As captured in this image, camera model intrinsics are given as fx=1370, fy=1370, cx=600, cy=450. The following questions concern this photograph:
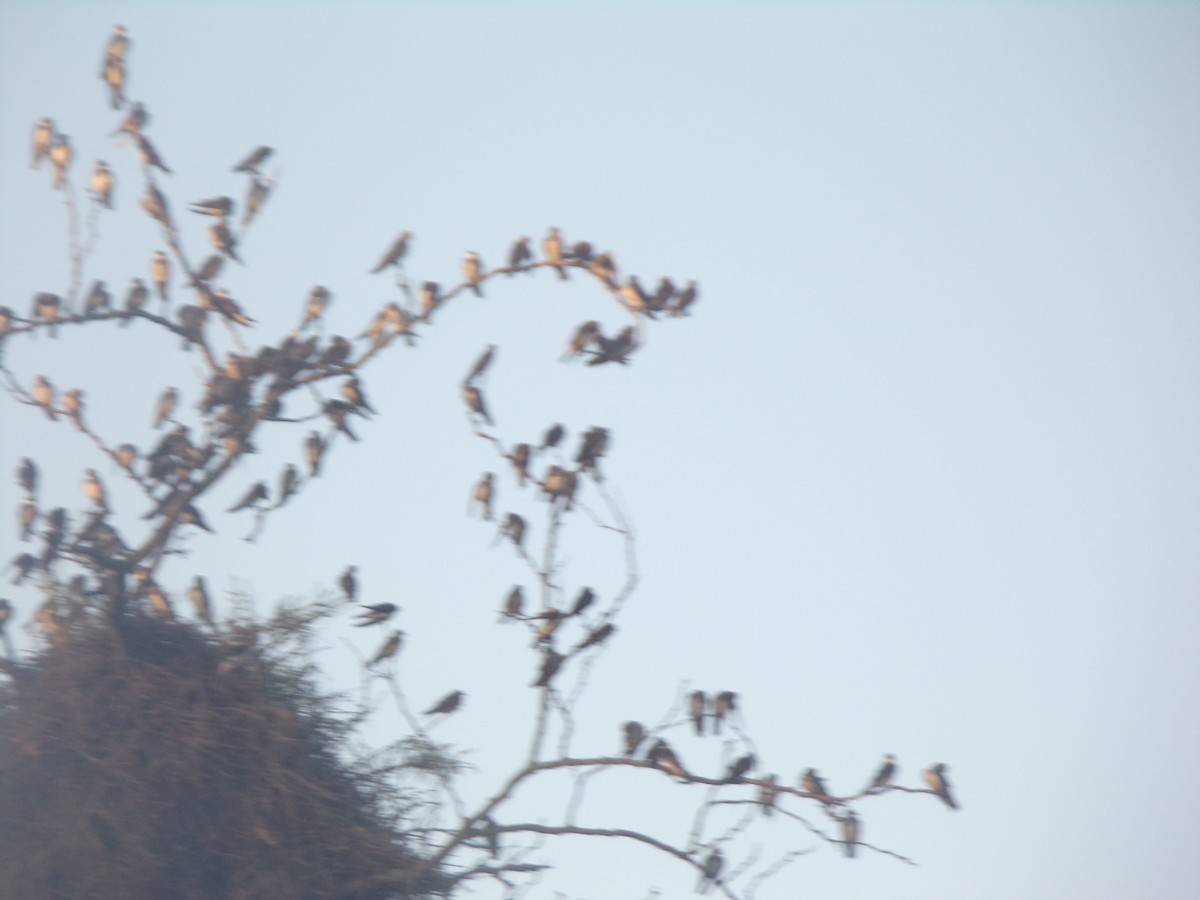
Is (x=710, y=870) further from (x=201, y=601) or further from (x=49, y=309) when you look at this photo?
(x=49, y=309)

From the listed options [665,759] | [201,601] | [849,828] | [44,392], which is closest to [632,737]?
[665,759]

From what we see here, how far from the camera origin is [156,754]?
443 centimetres

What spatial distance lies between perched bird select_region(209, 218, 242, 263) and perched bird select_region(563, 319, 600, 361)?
1.36 meters

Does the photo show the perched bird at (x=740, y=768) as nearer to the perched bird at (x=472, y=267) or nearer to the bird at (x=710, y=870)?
the bird at (x=710, y=870)

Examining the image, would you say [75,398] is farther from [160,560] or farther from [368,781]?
[368,781]

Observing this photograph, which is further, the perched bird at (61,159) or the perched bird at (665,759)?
the perched bird at (61,159)

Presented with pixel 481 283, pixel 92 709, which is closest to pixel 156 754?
pixel 92 709

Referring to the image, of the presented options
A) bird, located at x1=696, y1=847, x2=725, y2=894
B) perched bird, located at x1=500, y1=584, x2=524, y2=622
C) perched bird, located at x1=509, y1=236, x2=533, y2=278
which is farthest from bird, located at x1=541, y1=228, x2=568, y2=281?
bird, located at x1=696, y1=847, x2=725, y2=894

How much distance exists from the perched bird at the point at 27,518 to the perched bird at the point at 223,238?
1186 mm

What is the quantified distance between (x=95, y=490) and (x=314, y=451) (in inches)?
32.8

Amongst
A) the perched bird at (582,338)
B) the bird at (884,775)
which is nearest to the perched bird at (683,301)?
the perched bird at (582,338)

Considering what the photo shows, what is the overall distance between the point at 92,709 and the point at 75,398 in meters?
1.21

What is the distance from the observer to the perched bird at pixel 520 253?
491cm

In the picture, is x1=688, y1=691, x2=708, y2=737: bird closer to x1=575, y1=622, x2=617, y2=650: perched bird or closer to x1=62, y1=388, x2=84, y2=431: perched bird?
x1=575, y1=622, x2=617, y2=650: perched bird
